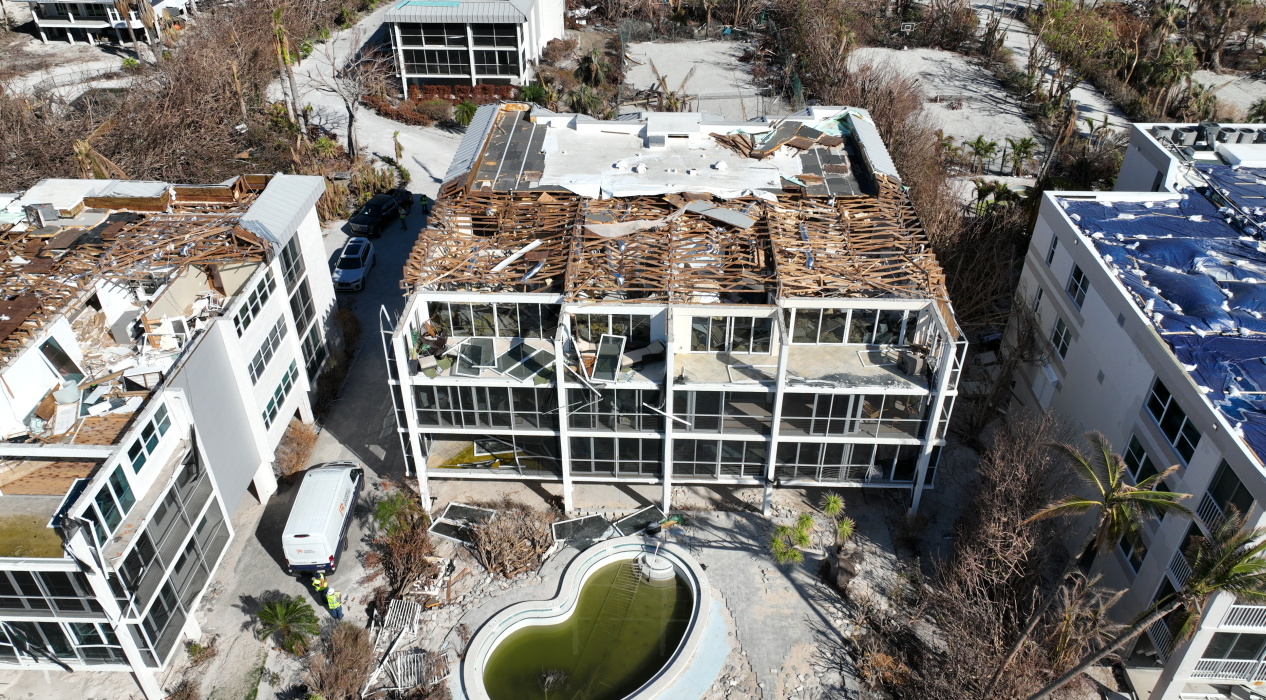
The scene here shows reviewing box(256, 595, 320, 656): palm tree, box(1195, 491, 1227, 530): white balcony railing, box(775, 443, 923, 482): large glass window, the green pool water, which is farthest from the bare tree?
box(1195, 491, 1227, 530): white balcony railing

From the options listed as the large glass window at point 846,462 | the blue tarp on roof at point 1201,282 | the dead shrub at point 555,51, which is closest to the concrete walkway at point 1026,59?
the blue tarp on roof at point 1201,282

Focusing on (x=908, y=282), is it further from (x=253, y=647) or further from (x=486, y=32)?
(x=486, y=32)

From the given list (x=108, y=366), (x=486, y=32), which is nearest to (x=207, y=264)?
(x=108, y=366)

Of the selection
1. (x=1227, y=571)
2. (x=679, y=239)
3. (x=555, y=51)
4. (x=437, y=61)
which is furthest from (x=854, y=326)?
(x=555, y=51)

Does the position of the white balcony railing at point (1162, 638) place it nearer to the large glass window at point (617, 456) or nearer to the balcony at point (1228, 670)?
the balcony at point (1228, 670)

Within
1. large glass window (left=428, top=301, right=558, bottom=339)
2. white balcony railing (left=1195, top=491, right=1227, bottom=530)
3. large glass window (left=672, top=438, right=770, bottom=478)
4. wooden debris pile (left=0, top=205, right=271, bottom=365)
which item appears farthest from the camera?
large glass window (left=672, top=438, right=770, bottom=478)

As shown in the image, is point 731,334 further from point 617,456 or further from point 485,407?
point 485,407

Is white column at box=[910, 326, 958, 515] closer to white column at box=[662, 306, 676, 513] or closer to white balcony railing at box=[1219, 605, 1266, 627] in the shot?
white column at box=[662, 306, 676, 513]
